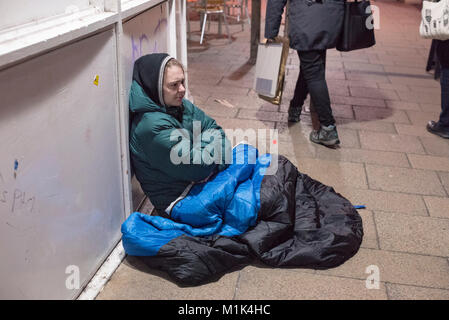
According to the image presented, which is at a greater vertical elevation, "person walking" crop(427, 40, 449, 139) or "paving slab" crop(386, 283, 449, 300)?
"person walking" crop(427, 40, 449, 139)

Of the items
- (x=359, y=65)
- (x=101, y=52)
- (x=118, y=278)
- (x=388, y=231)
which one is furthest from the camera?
(x=359, y=65)

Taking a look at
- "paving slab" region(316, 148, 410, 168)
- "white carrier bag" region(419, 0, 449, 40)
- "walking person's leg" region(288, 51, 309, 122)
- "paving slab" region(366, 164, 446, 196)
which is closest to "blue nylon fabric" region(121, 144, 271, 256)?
"paving slab" region(366, 164, 446, 196)

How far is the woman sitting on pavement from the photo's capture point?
2357mm

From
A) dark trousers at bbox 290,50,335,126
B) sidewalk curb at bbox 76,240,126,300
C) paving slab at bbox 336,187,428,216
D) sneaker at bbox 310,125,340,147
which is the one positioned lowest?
paving slab at bbox 336,187,428,216

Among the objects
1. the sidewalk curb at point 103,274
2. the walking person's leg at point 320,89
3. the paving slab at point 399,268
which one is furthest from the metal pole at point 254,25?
the sidewalk curb at point 103,274

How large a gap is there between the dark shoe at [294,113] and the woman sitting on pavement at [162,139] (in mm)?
1958

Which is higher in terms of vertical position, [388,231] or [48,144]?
[48,144]

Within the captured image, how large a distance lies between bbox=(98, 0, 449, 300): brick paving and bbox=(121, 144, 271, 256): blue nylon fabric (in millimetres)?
190

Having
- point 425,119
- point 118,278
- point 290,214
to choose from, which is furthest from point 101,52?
point 425,119

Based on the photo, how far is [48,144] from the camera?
5.75ft

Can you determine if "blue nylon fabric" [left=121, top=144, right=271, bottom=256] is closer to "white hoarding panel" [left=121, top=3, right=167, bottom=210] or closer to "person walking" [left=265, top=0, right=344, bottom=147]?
"white hoarding panel" [left=121, top=3, right=167, bottom=210]
